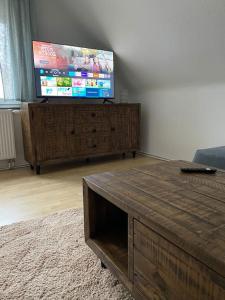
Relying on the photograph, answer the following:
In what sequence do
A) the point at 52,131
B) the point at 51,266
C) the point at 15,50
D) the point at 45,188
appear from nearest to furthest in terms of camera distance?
1. the point at 51,266
2. the point at 45,188
3. the point at 52,131
4. the point at 15,50

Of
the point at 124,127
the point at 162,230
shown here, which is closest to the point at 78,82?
the point at 124,127

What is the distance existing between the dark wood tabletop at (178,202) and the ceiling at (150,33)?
1.43 meters

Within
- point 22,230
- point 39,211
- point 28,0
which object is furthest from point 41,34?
point 22,230

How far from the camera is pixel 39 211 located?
1674 millimetres

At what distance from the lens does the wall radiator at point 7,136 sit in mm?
2539

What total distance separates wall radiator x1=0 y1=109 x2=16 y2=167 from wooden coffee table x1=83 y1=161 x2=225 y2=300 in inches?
73.4

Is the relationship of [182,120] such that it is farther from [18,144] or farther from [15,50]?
[15,50]

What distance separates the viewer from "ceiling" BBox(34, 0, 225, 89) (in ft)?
6.51

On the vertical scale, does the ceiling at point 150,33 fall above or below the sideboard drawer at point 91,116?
above

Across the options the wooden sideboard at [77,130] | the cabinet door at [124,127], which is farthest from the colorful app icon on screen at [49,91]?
the cabinet door at [124,127]

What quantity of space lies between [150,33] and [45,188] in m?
1.83

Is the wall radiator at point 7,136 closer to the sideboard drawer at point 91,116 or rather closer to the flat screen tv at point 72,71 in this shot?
the flat screen tv at point 72,71

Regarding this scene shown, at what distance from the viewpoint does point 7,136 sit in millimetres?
2584

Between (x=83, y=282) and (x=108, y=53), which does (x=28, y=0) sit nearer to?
(x=108, y=53)
